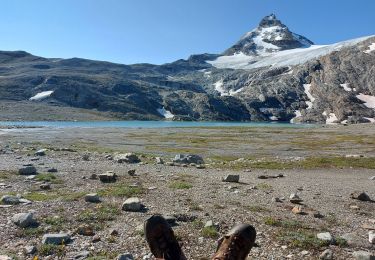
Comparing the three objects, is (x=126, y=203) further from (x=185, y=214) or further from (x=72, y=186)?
(x=72, y=186)

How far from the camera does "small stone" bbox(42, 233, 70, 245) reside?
13.9 metres

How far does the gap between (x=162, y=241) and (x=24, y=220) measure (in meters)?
8.67

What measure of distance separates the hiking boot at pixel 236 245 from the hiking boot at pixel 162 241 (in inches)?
35.3

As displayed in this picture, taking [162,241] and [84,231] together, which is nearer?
[162,241]

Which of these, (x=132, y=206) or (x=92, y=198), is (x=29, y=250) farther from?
(x=92, y=198)

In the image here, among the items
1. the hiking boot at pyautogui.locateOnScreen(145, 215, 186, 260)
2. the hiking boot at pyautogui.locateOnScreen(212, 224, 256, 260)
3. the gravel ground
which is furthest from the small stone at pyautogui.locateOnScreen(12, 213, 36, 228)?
the hiking boot at pyautogui.locateOnScreen(212, 224, 256, 260)

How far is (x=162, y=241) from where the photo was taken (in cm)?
934

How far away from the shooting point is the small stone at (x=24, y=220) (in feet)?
51.6

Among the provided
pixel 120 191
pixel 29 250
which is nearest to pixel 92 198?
pixel 120 191

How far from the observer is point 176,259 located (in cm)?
918

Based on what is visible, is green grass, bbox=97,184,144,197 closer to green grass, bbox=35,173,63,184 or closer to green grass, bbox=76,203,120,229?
green grass, bbox=76,203,120,229

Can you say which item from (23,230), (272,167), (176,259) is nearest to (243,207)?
(23,230)

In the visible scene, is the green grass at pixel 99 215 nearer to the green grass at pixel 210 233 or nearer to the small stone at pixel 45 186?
the green grass at pixel 210 233

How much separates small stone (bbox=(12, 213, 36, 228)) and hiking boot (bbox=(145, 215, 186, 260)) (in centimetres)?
831
